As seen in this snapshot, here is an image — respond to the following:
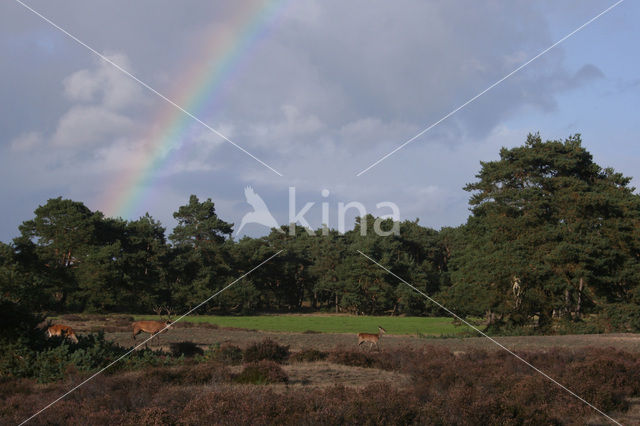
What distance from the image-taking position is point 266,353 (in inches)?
757

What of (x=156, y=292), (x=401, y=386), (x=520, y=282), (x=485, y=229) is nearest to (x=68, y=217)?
(x=156, y=292)

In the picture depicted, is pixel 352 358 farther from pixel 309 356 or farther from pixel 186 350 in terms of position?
pixel 186 350

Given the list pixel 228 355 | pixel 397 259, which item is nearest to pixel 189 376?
pixel 228 355

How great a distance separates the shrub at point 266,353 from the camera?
61.5 feet

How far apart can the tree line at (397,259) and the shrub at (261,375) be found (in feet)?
23.1

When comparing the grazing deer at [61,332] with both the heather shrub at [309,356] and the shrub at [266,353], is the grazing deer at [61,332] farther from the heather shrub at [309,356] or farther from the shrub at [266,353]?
the heather shrub at [309,356]

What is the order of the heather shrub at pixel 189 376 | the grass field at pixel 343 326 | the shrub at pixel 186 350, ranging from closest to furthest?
the heather shrub at pixel 189 376, the shrub at pixel 186 350, the grass field at pixel 343 326

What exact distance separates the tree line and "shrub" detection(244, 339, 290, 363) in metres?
6.77

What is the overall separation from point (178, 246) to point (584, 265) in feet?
179

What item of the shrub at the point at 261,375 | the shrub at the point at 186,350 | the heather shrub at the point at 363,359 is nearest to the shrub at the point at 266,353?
the heather shrub at the point at 363,359

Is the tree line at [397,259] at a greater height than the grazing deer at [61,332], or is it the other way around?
the tree line at [397,259]

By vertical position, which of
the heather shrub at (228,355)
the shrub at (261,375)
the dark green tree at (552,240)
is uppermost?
the dark green tree at (552,240)

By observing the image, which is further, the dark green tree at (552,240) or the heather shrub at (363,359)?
the dark green tree at (552,240)

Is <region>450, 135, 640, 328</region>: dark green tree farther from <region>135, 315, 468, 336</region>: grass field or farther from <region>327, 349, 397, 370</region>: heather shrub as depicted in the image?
<region>327, 349, 397, 370</region>: heather shrub
